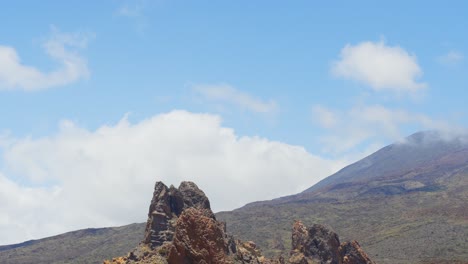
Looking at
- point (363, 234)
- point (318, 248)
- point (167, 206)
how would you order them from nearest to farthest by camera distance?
1. point (167, 206)
2. point (318, 248)
3. point (363, 234)

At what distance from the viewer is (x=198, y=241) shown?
84.1 feet

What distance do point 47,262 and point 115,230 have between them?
41.7 metres

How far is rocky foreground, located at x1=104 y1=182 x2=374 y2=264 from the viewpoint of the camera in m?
25.7

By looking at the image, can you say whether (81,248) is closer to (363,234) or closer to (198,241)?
(363,234)

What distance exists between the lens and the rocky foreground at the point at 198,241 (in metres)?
25.7

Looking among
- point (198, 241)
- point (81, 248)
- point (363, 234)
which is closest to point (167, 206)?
point (198, 241)

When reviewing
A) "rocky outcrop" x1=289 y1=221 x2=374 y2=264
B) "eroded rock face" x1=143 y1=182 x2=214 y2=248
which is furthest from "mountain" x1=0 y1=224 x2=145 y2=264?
"eroded rock face" x1=143 y1=182 x2=214 y2=248

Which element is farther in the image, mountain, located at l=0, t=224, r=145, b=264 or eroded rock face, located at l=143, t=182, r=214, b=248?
mountain, located at l=0, t=224, r=145, b=264

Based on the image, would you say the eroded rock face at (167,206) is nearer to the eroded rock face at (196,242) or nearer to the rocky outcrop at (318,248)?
the rocky outcrop at (318,248)

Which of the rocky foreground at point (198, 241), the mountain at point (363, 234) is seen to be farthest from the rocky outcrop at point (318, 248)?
the mountain at point (363, 234)

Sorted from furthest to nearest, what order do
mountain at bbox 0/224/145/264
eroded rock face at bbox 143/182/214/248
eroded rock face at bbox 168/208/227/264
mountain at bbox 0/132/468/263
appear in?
mountain at bbox 0/224/145/264 → mountain at bbox 0/132/468/263 → eroded rock face at bbox 143/182/214/248 → eroded rock face at bbox 168/208/227/264

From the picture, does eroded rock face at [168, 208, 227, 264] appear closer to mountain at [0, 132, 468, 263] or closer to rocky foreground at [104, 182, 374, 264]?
rocky foreground at [104, 182, 374, 264]

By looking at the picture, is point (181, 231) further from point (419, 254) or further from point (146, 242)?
point (419, 254)

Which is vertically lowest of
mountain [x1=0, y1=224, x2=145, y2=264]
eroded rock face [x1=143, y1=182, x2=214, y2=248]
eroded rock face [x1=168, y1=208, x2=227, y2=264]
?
eroded rock face [x1=168, y1=208, x2=227, y2=264]
